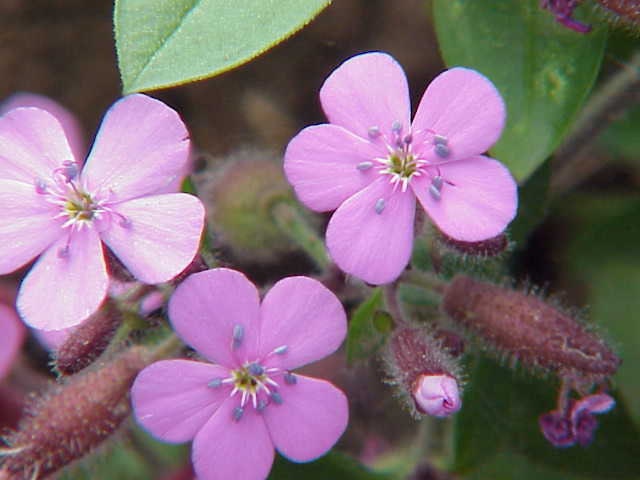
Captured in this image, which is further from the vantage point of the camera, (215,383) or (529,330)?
(529,330)

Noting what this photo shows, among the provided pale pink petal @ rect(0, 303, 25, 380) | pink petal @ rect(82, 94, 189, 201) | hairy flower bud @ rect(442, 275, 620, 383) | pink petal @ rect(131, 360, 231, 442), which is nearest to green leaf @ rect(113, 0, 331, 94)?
pink petal @ rect(82, 94, 189, 201)

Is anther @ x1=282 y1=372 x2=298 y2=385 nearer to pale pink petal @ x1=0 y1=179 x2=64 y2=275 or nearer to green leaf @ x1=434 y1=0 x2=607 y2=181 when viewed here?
pale pink petal @ x1=0 y1=179 x2=64 y2=275

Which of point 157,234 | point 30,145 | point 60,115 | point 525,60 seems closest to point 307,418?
point 157,234

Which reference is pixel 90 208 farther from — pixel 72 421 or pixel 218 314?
pixel 72 421

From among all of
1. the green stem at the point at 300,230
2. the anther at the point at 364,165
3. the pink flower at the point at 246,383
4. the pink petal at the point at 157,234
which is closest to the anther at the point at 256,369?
the pink flower at the point at 246,383

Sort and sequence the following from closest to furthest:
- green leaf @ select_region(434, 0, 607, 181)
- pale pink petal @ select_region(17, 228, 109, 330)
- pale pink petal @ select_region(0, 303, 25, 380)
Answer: pale pink petal @ select_region(17, 228, 109, 330) → green leaf @ select_region(434, 0, 607, 181) → pale pink petal @ select_region(0, 303, 25, 380)

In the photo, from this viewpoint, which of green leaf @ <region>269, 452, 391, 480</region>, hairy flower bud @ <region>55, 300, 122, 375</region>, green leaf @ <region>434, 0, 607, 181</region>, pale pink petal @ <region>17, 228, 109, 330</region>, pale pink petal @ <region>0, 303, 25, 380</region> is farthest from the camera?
pale pink petal @ <region>0, 303, 25, 380</region>
